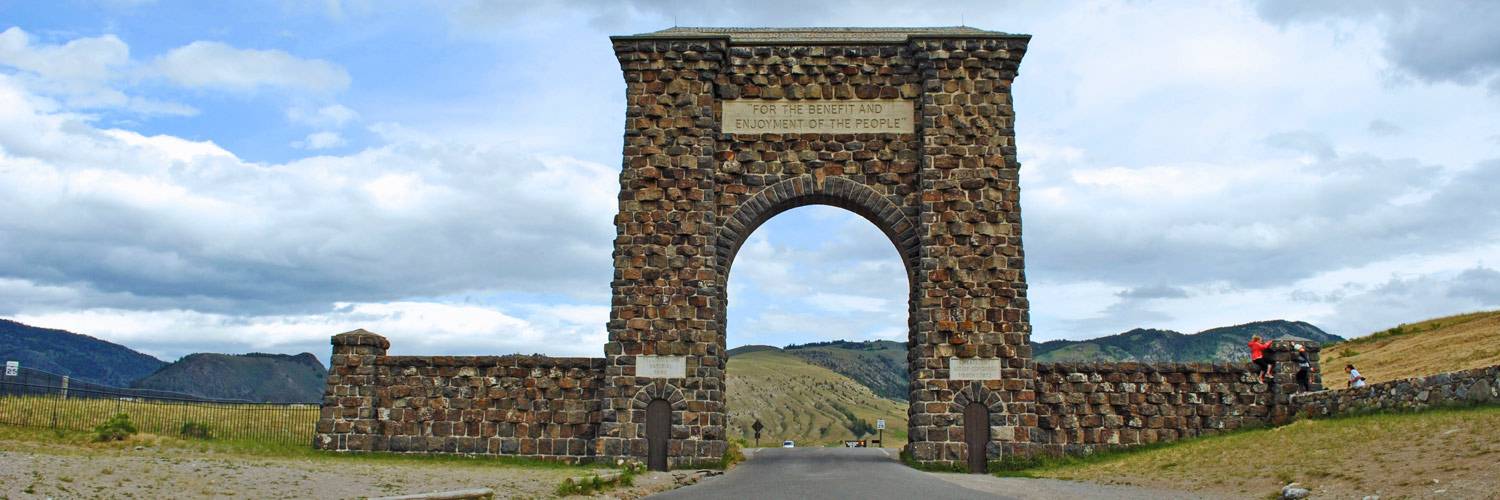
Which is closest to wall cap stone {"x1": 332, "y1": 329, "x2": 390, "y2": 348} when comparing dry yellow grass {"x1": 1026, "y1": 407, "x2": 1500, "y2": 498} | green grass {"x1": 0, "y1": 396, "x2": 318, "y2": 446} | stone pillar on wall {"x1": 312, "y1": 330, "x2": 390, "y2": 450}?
→ stone pillar on wall {"x1": 312, "y1": 330, "x2": 390, "y2": 450}

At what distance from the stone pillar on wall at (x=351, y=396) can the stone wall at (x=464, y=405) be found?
2 cm

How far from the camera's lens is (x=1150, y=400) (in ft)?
75.6

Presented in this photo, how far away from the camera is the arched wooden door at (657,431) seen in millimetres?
Answer: 22484

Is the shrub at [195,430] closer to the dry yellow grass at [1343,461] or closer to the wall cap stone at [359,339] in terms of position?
the wall cap stone at [359,339]

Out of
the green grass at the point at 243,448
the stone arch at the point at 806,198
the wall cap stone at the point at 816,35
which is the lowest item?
the green grass at the point at 243,448

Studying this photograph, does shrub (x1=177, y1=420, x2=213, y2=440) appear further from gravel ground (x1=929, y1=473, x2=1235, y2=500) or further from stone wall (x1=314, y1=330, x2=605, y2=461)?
gravel ground (x1=929, y1=473, x2=1235, y2=500)

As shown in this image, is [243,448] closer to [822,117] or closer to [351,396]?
[351,396]

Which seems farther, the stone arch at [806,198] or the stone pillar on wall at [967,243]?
A: the stone arch at [806,198]

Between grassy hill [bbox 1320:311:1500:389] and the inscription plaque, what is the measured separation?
1272 centimetres

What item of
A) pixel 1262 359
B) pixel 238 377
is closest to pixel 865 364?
pixel 238 377

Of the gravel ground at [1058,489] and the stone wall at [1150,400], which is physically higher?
the stone wall at [1150,400]

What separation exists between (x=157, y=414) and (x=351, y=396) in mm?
4438

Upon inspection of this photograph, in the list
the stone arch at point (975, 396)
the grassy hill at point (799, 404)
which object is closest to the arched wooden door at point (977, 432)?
the stone arch at point (975, 396)

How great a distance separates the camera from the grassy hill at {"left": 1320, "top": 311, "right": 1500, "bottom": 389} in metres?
24.2
